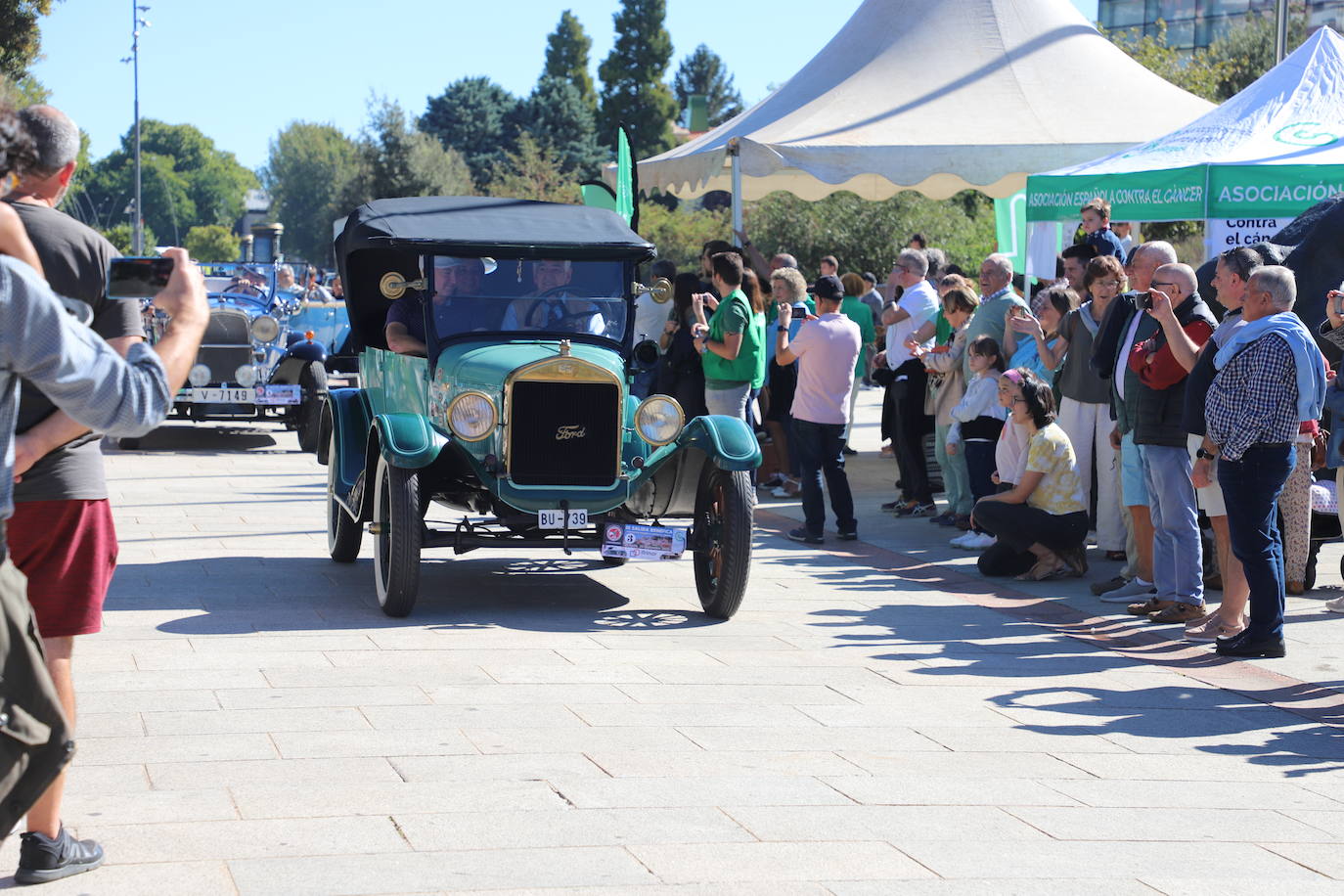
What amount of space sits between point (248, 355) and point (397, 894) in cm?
1391

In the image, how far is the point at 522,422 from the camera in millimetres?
8086

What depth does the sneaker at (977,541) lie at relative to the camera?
419 inches

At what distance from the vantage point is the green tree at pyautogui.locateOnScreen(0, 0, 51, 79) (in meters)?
29.8

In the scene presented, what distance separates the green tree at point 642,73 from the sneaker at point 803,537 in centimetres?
7868

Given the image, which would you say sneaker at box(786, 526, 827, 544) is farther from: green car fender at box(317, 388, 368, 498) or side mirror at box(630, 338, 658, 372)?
green car fender at box(317, 388, 368, 498)

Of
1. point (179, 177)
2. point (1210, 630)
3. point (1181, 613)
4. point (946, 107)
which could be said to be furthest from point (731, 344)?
point (179, 177)

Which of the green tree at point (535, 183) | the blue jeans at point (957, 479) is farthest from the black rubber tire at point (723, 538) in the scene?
the green tree at point (535, 183)

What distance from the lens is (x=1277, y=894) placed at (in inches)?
172

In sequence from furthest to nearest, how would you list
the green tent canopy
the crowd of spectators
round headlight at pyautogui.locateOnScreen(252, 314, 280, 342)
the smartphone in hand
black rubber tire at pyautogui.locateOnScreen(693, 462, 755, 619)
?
round headlight at pyautogui.locateOnScreen(252, 314, 280, 342), the green tent canopy, black rubber tire at pyautogui.locateOnScreen(693, 462, 755, 619), the crowd of spectators, the smartphone in hand

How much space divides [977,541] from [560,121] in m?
72.3

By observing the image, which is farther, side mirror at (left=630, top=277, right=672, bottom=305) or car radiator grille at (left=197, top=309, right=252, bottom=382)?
car radiator grille at (left=197, top=309, right=252, bottom=382)

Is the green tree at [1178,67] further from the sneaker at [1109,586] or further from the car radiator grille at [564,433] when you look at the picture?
the car radiator grille at [564,433]

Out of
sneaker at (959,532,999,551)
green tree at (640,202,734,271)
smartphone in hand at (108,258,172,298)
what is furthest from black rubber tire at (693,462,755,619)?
green tree at (640,202,734,271)

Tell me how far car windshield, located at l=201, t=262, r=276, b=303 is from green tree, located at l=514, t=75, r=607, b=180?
188ft
